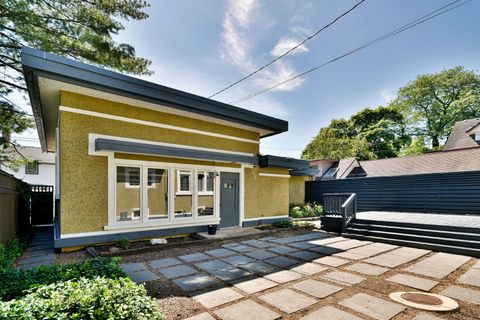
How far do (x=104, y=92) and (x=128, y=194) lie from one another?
9.16 ft

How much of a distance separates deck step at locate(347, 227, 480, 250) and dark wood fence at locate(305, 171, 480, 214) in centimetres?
478

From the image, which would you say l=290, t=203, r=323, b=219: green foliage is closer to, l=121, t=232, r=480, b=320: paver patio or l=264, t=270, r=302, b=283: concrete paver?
l=121, t=232, r=480, b=320: paver patio

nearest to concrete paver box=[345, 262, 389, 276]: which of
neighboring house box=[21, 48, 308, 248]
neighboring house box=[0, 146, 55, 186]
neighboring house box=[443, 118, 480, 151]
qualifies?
neighboring house box=[21, 48, 308, 248]

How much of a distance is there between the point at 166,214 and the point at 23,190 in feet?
17.9

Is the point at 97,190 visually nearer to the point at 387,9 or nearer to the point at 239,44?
the point at 239,44

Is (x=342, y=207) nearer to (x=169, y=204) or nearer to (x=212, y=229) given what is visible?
(x=212, y=229)

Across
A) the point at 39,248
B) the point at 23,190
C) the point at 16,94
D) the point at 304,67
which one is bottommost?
the point at 39,248

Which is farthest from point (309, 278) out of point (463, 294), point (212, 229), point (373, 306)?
point (212, 229)

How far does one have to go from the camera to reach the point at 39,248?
6270mm

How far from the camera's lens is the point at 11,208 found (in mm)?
6523

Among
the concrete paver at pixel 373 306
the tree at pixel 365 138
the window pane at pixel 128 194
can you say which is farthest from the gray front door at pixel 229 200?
the tree at pixel 365 138

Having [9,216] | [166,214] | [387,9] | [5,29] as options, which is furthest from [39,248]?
[387,9]

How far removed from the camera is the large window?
6645 millimetres

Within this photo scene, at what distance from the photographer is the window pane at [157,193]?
23.2 feet
